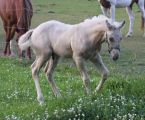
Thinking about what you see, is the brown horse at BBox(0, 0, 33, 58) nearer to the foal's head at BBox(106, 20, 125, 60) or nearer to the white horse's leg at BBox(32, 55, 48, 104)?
the white horse's leg at BBox(32, 55, 48, 104)

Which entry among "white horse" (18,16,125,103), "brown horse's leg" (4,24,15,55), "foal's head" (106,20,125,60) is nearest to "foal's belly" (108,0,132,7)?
"brown horse's leg" (4,24,15,55)

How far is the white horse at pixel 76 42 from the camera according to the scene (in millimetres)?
8734

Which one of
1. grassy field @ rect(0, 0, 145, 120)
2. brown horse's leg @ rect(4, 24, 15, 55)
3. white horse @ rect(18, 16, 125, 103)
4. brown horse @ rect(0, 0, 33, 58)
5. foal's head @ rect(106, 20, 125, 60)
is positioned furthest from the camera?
brown horse's leg @ rect(4, 24, 15, 55)

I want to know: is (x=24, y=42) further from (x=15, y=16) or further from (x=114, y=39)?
(x=15, y=16)

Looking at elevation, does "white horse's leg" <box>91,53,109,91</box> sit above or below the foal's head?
below

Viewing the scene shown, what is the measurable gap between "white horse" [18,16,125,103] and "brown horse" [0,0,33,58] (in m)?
5.50

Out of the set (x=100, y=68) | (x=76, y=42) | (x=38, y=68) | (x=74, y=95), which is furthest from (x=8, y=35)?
(x=74, y=95)

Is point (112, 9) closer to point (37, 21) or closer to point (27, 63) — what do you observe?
point (37, 21)

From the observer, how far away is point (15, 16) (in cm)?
1630

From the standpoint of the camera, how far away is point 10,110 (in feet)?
27.3

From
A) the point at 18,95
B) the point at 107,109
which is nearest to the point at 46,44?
the point at 18,95

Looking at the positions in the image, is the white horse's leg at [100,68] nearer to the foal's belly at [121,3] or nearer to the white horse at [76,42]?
the white horse at [76,42]

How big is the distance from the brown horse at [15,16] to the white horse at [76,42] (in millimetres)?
5501

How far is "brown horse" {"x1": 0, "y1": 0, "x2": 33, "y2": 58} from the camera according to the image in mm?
15766
